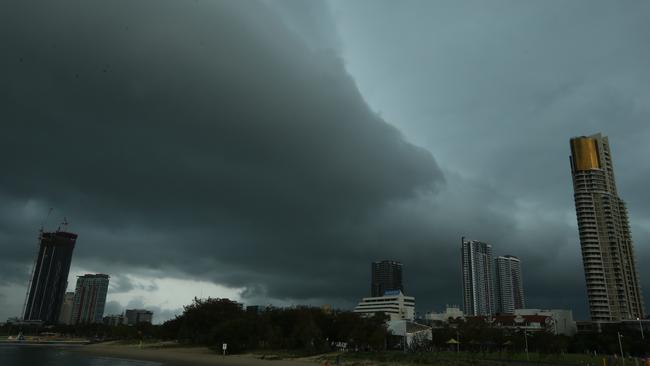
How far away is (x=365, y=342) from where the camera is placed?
119250 millimetres

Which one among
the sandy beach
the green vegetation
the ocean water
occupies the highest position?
the green vegetation

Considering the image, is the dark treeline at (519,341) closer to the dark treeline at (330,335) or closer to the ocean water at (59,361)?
the dark treeline at (330,335)

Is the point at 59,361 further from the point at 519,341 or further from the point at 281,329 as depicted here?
the point at 519,341

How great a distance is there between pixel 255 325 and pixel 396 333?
166 ft

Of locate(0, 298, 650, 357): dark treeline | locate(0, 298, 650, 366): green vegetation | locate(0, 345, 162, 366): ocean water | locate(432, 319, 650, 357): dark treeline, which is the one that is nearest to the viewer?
locate(0, 345, 162, 366): ocean water

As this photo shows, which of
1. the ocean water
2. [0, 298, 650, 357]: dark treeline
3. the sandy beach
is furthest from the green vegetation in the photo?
the ocean water

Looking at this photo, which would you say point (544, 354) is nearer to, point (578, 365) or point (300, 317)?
point (578, 365)

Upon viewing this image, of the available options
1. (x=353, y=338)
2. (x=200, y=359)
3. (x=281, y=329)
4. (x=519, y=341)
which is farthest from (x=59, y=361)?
(x=519, y=341)

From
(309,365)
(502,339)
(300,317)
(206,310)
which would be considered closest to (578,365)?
(309,365)

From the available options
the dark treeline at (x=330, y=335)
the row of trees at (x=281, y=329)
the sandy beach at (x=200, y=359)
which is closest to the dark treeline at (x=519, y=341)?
the dark treeline at (x=330, y=335)

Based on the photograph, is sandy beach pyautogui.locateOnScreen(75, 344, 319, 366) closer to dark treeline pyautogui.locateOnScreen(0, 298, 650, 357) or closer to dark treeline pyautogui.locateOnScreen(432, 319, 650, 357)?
dark treeline pyautogui.locateOnScreen(0, 298, 650, 357)

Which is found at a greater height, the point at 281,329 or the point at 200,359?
the point at 281,329

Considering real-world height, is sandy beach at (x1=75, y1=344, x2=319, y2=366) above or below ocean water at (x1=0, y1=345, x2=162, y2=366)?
above

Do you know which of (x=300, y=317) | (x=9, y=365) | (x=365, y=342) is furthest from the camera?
(x=300, y=317)
